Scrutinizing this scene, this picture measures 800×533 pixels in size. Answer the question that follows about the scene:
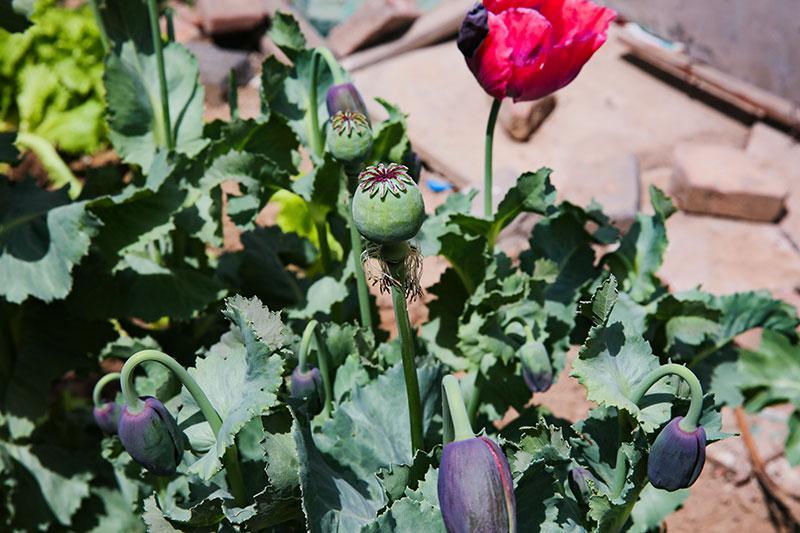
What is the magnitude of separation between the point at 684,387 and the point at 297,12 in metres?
4.15

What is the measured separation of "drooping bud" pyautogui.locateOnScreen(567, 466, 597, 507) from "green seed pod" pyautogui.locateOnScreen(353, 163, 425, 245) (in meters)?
0.55

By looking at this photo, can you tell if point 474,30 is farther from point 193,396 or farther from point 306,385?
point 193,396

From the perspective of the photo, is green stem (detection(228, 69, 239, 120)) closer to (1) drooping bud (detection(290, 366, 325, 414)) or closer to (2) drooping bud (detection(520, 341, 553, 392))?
(1) drooping bud (detection(290, 366, 325, 414))

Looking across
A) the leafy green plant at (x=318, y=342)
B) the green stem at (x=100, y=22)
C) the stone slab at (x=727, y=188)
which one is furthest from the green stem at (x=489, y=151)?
the stone slab at (x=727, y=188)

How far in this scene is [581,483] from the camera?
148cm

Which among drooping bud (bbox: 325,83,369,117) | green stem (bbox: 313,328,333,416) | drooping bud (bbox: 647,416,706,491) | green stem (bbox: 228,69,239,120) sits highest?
drooping bud (bbox: 325,83,369,117)

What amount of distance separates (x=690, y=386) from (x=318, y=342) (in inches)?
24.9

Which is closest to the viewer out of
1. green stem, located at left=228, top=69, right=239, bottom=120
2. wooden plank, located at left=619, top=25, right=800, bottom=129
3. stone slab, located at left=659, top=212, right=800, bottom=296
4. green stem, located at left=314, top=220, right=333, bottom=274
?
green stem, located at left=314, top=220, right=333, bottom=274

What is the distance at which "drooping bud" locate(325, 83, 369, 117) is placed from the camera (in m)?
1.68

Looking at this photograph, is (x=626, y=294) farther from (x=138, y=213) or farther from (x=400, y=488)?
(x=138, y=213)

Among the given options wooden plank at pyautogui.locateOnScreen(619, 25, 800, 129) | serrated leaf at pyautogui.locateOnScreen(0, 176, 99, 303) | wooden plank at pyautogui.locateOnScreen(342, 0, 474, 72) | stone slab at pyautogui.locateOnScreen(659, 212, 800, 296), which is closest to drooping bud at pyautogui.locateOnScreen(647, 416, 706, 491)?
serrated leaf at pyautogui.locateOnScreen(0, 176, 99, 303)

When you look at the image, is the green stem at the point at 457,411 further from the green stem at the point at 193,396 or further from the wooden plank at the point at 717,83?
the wooden plank at the point at 717,83

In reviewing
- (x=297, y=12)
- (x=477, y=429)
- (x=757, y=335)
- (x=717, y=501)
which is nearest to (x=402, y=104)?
(x=297, y=12)

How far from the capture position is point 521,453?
4.62 ft
